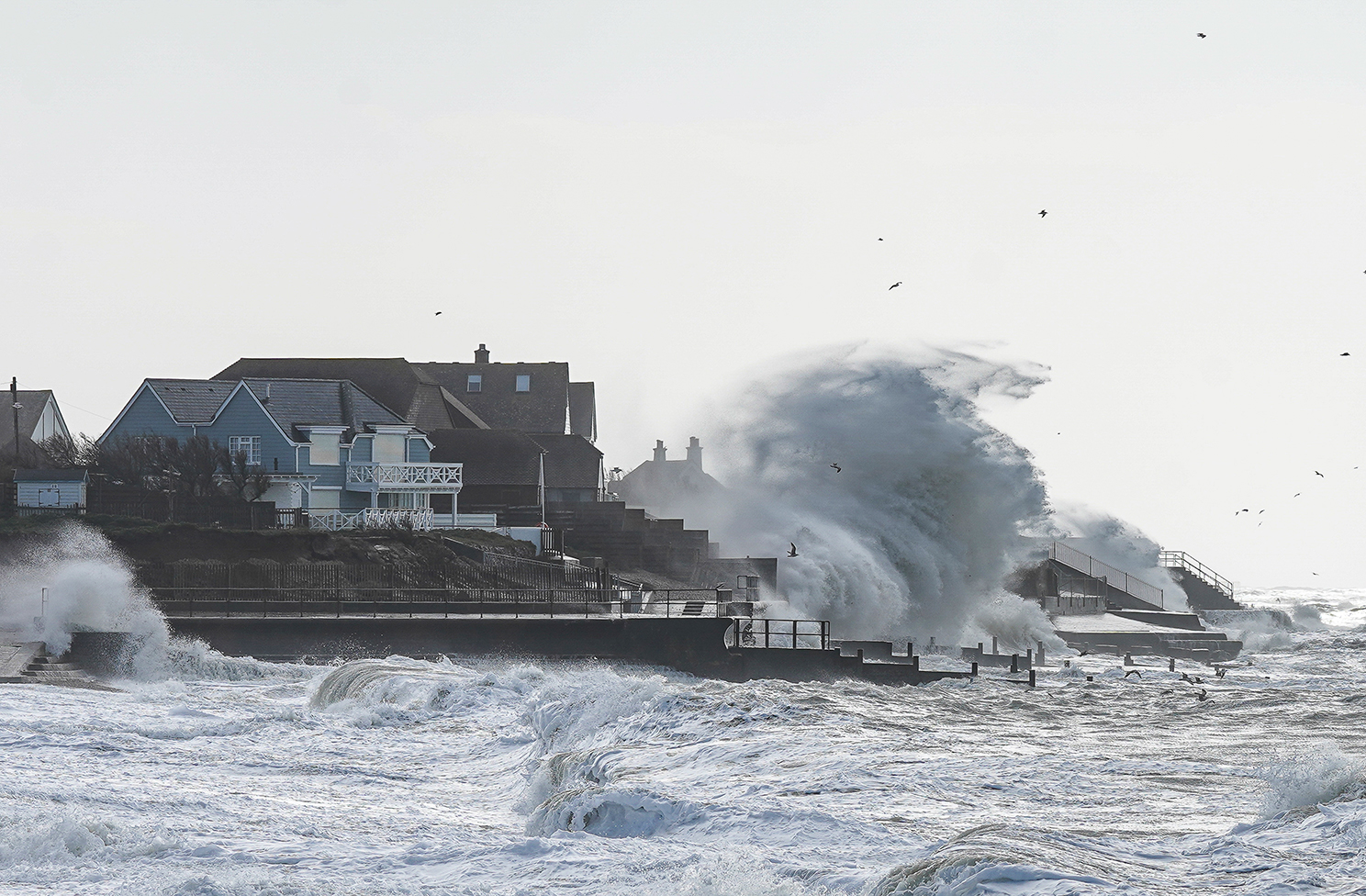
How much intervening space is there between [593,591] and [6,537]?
1580cm

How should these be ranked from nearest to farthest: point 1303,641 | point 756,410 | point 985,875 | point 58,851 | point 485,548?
point 985,875 < point 58,851 < point 485,548 < point 1303,641 < point 756,410

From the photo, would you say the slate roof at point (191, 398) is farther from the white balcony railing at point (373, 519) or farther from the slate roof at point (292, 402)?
the white balcony railing at point (373, 519)

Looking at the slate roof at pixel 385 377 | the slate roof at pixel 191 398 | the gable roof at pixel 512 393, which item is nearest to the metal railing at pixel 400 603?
the slate roof at pixel 191 398

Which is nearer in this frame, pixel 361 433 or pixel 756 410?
pixel 361 433

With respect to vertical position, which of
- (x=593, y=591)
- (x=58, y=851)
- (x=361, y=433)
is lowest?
(x=58, y=851)

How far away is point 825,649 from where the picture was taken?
26.9 m

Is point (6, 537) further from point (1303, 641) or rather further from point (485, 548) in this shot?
point (1303, 641)

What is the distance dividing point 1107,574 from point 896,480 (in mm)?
13701

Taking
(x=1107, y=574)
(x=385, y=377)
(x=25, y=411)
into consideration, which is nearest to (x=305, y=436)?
(x=385, y=377)

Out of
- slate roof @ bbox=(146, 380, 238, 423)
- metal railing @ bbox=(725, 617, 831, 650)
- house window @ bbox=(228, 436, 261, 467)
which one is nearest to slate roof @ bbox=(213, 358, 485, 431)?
slate roof @ bbox=(146, 380, 238, 423)

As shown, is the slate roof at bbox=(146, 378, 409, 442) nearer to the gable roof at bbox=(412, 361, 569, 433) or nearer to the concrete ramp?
the gable roof at bbox=(412, 361, 569, 433)

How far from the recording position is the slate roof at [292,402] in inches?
1887

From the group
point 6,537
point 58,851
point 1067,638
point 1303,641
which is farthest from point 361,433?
point 58,851

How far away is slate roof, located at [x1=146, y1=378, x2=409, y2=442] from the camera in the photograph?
157 ft
